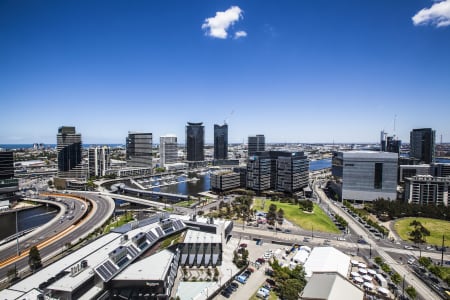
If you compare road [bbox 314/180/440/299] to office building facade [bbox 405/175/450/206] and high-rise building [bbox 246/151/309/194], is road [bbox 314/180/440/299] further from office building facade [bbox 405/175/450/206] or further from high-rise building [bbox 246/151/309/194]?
office building facade [bbox 405/175/450/206]

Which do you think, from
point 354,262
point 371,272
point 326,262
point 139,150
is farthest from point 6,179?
point 371,272

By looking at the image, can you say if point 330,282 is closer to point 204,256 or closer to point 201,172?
point 204,256

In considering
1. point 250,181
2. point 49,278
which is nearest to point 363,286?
point 49,278

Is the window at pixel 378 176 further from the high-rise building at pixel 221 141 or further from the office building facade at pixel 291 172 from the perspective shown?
the high-rise building at pixel 221 141

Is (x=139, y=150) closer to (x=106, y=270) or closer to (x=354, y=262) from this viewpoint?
(x=354, y=262)

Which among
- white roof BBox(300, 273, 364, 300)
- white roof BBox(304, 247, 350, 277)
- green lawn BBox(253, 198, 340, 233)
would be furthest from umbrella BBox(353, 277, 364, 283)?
green lawn BBox(253, 198, 340, 233)
